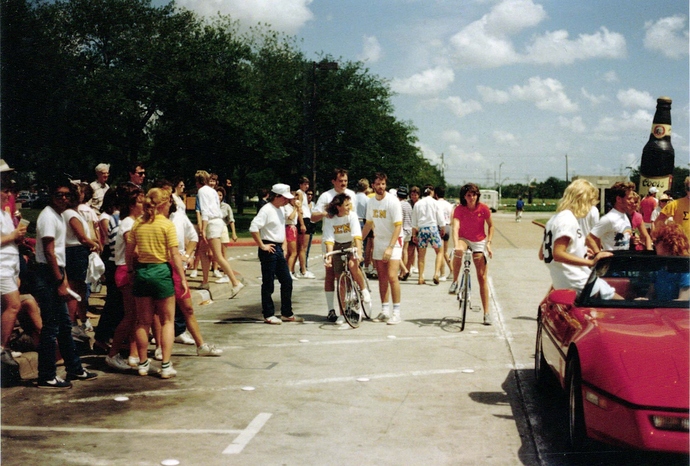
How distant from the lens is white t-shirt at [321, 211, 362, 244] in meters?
9.90

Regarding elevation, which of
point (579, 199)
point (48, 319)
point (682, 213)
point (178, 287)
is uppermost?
point (579, 199)

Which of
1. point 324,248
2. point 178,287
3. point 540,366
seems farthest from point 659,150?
point 178,287

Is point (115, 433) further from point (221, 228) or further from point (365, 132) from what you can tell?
point (365, 132)

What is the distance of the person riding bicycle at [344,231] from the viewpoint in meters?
9.80

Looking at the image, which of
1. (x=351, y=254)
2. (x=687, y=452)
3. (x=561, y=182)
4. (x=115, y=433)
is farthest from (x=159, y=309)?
(x=561, y=182)

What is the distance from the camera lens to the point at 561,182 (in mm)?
154750

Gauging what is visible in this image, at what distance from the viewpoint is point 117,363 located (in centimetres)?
734

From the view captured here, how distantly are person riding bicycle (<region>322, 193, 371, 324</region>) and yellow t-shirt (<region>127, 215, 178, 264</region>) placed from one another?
3.19 meters

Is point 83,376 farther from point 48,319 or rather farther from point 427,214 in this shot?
point 427,214

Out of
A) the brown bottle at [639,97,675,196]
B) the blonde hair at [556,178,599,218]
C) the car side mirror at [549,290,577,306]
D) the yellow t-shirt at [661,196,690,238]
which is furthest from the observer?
the brown bottle at [639,97,675,196]

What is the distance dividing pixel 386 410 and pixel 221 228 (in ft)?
23.9

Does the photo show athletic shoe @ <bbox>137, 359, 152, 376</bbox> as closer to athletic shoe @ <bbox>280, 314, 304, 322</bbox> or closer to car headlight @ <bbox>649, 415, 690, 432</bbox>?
athletic shoe @ <bbox>280, 314, 304, 322</bbox>

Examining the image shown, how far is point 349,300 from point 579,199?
396cm

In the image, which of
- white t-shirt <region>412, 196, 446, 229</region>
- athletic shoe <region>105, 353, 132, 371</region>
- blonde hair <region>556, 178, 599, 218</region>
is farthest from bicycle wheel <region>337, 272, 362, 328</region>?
white t-shirt <region>412, 196, 446, 229</region>
